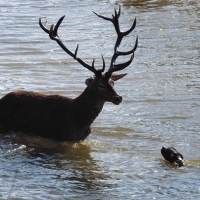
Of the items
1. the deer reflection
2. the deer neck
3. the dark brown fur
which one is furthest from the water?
the deer neck

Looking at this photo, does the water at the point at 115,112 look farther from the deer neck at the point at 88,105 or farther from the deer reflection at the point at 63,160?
the deer neck at the point at 88,105

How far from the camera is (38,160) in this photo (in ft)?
30.8

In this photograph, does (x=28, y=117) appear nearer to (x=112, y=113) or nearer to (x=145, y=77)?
(x=112, y=113)

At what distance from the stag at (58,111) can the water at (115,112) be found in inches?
6.2

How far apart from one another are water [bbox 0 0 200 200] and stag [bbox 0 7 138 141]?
0.16 m

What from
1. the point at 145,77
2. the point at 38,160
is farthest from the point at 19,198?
the point at 145,77

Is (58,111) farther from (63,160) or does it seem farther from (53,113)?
(63,160)

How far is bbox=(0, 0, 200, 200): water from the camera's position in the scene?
848cm

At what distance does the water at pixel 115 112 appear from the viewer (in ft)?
27.8

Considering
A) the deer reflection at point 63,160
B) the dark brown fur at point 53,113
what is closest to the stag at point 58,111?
the dark brown fur at point 53,113

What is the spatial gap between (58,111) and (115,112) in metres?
1.66

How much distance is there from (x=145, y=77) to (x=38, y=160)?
179 inches

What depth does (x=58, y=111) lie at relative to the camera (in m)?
9.95

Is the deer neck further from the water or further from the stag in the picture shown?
the water
